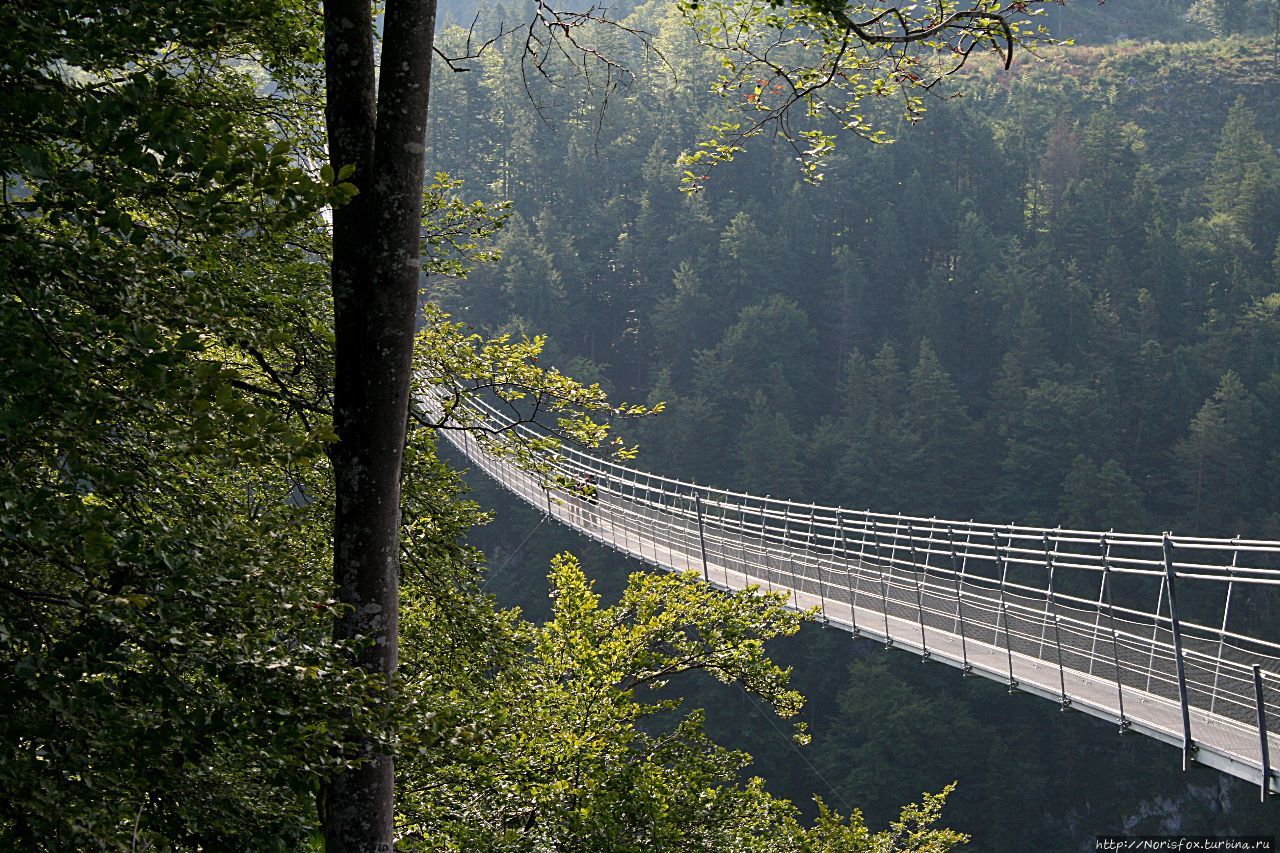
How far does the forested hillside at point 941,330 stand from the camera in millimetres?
23812

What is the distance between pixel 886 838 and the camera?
7.76 meters

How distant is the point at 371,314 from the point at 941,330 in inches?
1279

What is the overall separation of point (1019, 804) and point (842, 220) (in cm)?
1938

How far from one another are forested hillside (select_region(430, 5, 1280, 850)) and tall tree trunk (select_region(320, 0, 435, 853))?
2054 centimetres

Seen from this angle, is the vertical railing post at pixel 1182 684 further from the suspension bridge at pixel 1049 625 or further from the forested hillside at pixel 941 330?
the forested hillside at pixel 941 330

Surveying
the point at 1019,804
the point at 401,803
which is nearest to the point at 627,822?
the point at 401,803

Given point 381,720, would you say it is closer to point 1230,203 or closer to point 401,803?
point 401,803

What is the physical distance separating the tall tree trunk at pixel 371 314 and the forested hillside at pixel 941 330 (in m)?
20.5

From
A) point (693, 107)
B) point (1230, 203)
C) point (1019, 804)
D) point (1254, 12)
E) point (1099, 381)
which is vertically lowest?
point (1019, 804)

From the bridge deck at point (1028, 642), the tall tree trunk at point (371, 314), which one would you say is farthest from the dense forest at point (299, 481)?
the bridge deck at point (1028, 642)

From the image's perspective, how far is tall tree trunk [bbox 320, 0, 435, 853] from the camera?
2.15 metres

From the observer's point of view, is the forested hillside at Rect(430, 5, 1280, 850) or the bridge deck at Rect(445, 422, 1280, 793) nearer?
the bridge deck at Rect(445, 422, 1280, 793)

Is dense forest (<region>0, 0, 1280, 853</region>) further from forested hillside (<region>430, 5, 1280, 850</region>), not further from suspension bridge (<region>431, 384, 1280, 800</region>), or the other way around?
forested hillside (<region>430, 5, 1280, 850</region>)

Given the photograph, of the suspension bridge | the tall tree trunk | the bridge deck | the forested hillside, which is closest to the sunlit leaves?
the tall tree trunk
